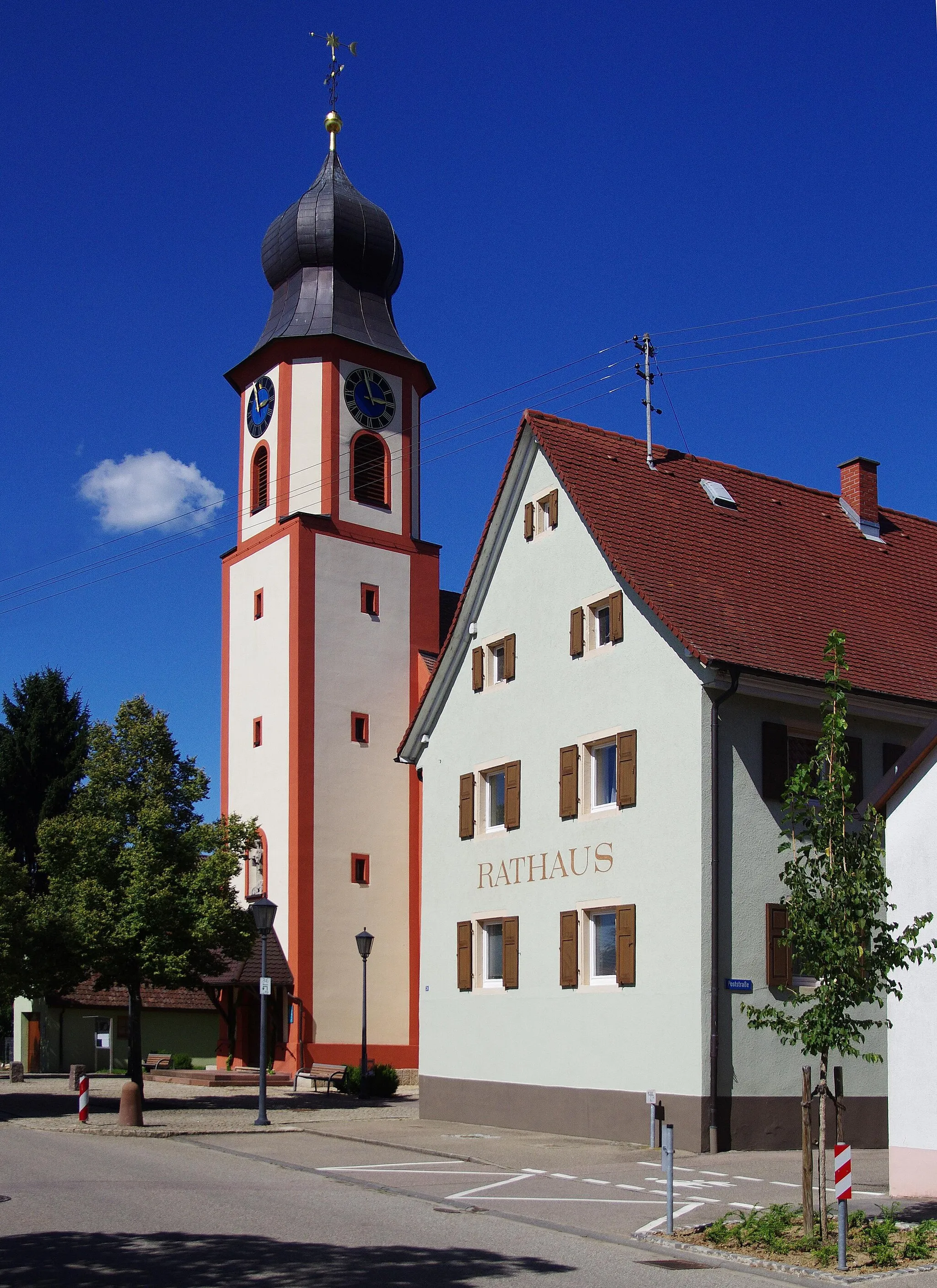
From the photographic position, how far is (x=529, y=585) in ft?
87.1

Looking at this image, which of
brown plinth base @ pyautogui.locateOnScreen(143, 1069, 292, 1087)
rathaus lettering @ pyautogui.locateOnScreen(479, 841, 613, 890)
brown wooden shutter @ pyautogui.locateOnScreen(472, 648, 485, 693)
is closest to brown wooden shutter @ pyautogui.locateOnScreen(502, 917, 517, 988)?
rathaus lettering @ pyautogui.locateOnScreen(479, 841, 613, 890)

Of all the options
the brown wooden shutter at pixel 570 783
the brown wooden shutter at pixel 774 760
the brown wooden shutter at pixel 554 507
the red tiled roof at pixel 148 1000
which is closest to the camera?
the brown wooden shutter at pixel 774 760

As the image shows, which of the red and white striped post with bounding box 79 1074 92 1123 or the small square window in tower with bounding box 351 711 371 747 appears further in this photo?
the small square window in tower with bounding box 351 711 371 747

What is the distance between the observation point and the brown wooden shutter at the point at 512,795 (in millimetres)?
26016

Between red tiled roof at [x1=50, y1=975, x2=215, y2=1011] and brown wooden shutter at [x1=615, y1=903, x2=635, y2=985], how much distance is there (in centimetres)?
2018

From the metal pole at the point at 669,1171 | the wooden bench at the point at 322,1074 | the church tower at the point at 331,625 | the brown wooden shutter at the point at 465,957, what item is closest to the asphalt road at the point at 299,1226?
the metal pole at the point at 669,1171

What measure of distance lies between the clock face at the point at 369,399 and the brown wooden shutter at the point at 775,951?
2324cm

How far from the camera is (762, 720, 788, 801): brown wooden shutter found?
22.4 metres

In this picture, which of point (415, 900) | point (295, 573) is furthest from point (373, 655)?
point (415, 900)

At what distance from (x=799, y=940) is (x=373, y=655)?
27.6m

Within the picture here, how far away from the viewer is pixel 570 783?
24531 mm

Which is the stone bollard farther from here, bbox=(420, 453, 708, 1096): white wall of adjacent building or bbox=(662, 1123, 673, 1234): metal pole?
bbox=(662, 1123, 673, 1234): metal pole

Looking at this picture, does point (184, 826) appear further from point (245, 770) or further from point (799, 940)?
point (799, 940)

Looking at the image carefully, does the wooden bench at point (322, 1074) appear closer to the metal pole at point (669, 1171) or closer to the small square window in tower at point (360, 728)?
the small square window in tower at point (360, 728)
